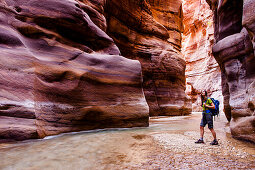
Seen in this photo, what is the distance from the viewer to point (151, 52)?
46.8ft

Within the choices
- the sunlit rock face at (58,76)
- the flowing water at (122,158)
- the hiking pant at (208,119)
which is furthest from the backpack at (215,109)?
the sunlit rock face at (58,76)

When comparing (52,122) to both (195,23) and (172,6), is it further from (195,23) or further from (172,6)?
(195,23)

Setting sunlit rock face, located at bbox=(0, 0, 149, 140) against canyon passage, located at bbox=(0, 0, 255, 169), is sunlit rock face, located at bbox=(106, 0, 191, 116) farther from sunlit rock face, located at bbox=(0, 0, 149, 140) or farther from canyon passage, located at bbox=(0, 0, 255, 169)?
sunlit rock face, located at bbox=(0, 0, 149, 140)

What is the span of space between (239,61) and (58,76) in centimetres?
627

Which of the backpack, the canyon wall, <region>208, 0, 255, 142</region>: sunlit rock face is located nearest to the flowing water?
<region>208, 0, 255, 142</region>: sunlit rock face

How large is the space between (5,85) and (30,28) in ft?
7.49

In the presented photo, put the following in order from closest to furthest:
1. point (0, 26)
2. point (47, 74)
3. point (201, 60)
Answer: point (0, 26)
point (47, 74)
point (201, 60)

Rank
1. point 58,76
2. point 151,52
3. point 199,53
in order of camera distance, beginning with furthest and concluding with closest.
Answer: point 199,53 → point 151,52 → point 58,76

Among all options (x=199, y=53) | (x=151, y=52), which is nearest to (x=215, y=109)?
(x=151, y=52)

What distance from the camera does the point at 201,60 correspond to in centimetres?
3092

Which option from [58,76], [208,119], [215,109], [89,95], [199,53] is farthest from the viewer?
[199,53]

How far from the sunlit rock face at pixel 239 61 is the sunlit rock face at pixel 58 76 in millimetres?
3331

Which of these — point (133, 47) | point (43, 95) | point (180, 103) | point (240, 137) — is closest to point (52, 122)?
point (43, 95)

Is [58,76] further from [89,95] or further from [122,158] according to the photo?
[122,158]
